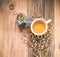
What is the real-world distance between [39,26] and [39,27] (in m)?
0.01

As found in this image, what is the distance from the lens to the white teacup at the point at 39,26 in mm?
2200

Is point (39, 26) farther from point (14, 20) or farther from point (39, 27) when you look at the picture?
point (14, 20)

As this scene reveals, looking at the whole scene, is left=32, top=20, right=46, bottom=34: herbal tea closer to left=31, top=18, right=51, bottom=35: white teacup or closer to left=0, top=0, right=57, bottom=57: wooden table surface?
left=31, top=18, right=51, bottom=35: white teacup

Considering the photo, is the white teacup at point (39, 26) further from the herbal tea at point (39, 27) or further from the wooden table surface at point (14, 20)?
the wooden table surface at point (14, 20)

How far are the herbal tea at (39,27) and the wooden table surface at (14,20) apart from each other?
11 centimetres

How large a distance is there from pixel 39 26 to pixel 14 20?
0.94 ft

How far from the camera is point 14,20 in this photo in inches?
89.7

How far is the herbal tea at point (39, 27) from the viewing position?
222cm

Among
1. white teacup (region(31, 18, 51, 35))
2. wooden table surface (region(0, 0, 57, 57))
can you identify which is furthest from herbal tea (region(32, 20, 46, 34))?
wooden table surface (region(0, 0, 57, 57))

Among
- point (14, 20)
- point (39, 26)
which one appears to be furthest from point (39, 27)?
point (14, 20)

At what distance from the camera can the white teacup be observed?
86.6 inches

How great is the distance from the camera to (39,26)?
7.32 feet

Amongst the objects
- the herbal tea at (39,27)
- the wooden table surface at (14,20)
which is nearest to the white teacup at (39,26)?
the herbal tea at (39,27)

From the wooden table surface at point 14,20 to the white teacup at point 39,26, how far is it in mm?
102
